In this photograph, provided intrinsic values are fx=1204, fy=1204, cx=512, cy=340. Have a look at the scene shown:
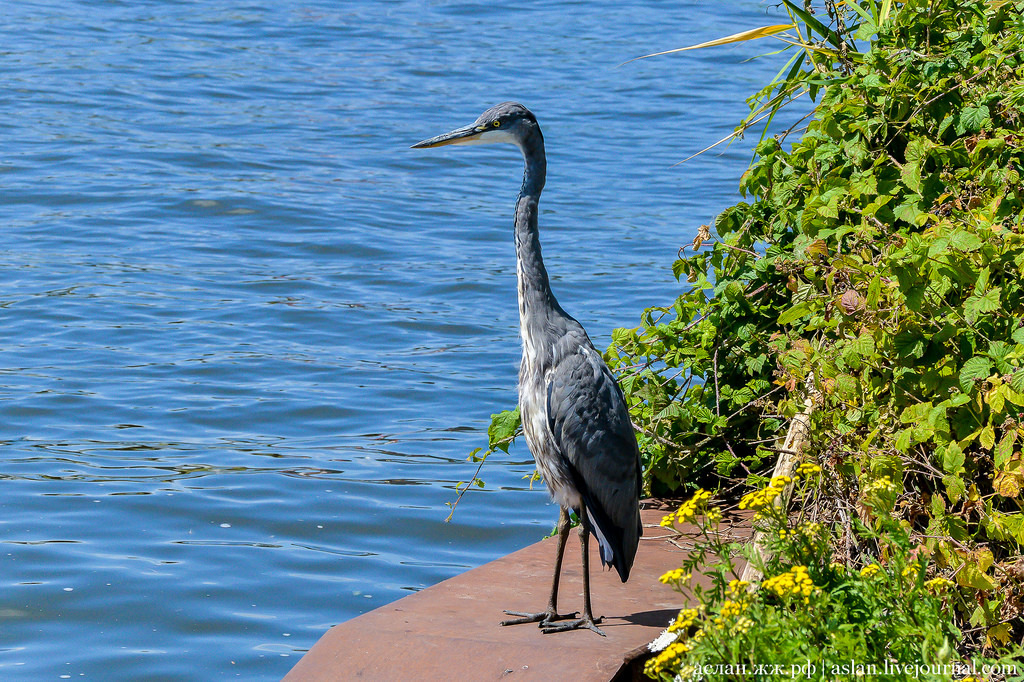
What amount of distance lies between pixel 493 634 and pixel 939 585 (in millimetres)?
1458

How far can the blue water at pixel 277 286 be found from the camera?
5844 millimetres

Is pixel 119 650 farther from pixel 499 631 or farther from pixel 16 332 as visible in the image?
pixel 16 332

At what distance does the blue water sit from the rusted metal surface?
107 cm

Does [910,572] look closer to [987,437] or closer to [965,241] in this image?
[987,437]

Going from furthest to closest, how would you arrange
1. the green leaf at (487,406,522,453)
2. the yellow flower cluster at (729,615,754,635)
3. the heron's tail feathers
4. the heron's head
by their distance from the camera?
the green leaf at (487,406,522,453) < the heron's head < the heron's tail feathers < the yellow flower cluster at (729,615,754,635)

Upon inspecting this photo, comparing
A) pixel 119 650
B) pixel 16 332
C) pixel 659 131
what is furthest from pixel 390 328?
pixel 659 131

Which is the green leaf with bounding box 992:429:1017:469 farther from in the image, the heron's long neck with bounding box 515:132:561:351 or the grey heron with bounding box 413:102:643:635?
the heron's long neck with bounding box 515:132:561:351

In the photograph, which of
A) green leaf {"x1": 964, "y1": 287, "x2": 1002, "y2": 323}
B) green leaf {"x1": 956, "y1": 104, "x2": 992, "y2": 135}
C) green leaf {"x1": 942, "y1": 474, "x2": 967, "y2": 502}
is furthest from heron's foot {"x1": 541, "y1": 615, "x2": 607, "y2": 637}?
green leaf {"x1": 956, "y1": 104, "x2": 992, "y2": 135}

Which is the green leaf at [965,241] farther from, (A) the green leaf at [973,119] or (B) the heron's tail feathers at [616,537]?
(B) the heron's tail feathers at [616,537]

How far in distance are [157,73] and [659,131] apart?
6.79 m

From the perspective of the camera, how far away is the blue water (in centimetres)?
584

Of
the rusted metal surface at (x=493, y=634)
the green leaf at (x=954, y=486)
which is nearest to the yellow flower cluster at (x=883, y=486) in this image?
the green leaf at (x=954, y=486)

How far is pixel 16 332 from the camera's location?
28.6 ft

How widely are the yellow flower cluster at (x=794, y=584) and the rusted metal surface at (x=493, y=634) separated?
793 mm
